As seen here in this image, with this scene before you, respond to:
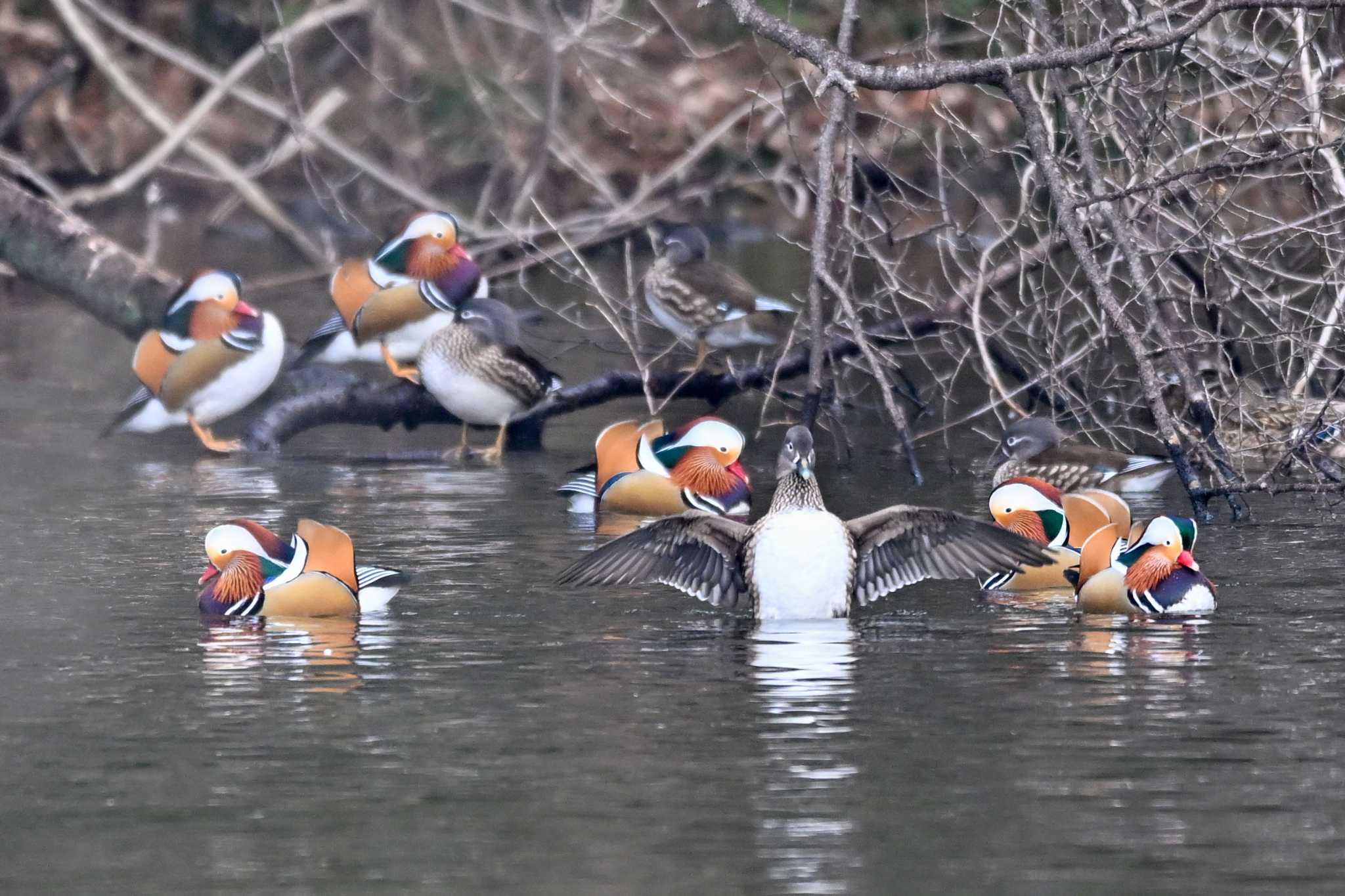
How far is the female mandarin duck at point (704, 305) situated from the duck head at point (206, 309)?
2163 mm

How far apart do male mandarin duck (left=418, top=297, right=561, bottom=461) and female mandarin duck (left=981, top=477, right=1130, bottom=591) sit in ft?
12.0

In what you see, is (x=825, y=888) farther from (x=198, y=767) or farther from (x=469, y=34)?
(x=469, y=34)

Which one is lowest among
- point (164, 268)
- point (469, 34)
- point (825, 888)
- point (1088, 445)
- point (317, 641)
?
point (825, 888)

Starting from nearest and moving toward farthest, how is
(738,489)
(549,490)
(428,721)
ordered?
(428,721) < (738,489) < (549,490)

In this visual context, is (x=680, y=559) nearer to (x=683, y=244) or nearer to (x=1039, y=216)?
(x=1039, y=216)

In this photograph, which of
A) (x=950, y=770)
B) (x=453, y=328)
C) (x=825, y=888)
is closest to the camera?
(x=825, y=888)

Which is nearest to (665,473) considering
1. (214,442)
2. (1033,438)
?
(1033,438)

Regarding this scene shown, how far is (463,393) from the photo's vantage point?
37.8ft

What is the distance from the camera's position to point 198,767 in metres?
5.61


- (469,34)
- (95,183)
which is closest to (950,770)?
(95,183)

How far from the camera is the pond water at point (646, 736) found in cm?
486

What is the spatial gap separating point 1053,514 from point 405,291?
189 inches

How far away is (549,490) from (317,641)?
11.4 feet

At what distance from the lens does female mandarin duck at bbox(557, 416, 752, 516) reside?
9.77 meters
